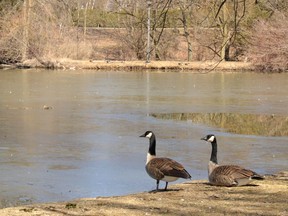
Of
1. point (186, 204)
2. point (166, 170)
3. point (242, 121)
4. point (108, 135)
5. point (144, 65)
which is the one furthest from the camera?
point (144, 65)

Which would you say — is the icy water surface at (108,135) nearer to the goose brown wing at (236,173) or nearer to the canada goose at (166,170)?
the canada goose at (166,170)

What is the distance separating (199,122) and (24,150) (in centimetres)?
488

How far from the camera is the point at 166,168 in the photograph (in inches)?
293

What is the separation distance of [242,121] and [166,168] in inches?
290

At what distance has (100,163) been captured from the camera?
9562 millimetres

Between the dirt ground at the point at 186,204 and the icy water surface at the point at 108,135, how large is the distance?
0.79 metres

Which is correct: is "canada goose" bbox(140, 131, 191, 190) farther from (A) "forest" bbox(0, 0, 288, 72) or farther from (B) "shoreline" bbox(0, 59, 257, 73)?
(B) "shoreline" bbox(0, 59, 257, 73)

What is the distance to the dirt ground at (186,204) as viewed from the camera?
20.4 ft

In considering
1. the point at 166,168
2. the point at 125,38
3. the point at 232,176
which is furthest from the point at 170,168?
the point at 125,38

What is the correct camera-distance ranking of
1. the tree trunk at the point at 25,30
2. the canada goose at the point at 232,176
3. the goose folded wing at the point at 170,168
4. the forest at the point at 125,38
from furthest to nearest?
the tree trunk at the point at 25,30
the forest at the point at 125,38
the canada goose at the point at 232,176
the goose folded wing at the point at 170,168

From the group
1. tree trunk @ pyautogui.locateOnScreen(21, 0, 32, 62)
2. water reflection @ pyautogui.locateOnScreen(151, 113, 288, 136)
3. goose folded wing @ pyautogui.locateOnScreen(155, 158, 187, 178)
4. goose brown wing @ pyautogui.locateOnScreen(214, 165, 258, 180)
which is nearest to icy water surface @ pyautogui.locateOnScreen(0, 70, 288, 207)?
water reflection @ pyautogui.locateOnScreen(151, 113, 288, 136)

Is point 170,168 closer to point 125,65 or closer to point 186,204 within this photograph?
point 186,204

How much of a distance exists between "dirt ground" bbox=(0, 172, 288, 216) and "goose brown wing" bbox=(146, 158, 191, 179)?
19 centimetres

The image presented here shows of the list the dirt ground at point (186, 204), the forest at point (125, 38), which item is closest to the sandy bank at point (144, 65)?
the forest at point (125, 38)
